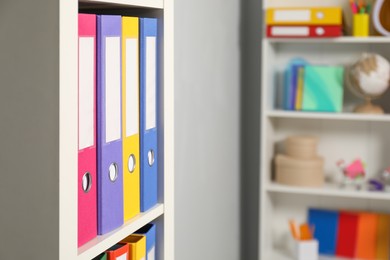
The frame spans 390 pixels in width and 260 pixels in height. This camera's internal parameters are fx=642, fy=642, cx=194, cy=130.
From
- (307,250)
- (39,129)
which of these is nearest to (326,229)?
(307,250)

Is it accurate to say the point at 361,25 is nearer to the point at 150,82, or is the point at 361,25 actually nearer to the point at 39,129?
the point at 150,82

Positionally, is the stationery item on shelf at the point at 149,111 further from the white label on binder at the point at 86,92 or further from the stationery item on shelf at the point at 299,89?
the stationery item on shelf at the point at 299,89

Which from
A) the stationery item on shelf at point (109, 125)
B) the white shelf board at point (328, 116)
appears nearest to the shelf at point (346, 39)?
the white shelf board at point (328, 116)

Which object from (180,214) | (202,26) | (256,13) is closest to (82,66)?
(180,214)

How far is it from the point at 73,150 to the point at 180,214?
3.65 feet

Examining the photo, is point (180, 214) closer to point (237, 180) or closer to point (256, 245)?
point (237, 180)

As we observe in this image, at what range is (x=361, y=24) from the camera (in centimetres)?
243

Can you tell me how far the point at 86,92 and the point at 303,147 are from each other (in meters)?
1.83

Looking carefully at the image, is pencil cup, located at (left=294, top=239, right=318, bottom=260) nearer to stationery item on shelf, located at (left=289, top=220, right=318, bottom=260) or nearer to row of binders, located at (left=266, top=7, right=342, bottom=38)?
stationery item on shelf, located at (left=289, top=220, right=318, bottom=260)

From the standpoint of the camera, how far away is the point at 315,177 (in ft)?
8.32

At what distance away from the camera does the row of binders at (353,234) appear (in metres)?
2.60

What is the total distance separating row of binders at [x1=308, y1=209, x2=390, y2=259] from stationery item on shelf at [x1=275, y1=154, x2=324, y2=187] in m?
0.20

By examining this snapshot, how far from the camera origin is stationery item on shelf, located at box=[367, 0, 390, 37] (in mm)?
2412

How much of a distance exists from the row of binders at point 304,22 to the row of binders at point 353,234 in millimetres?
762
